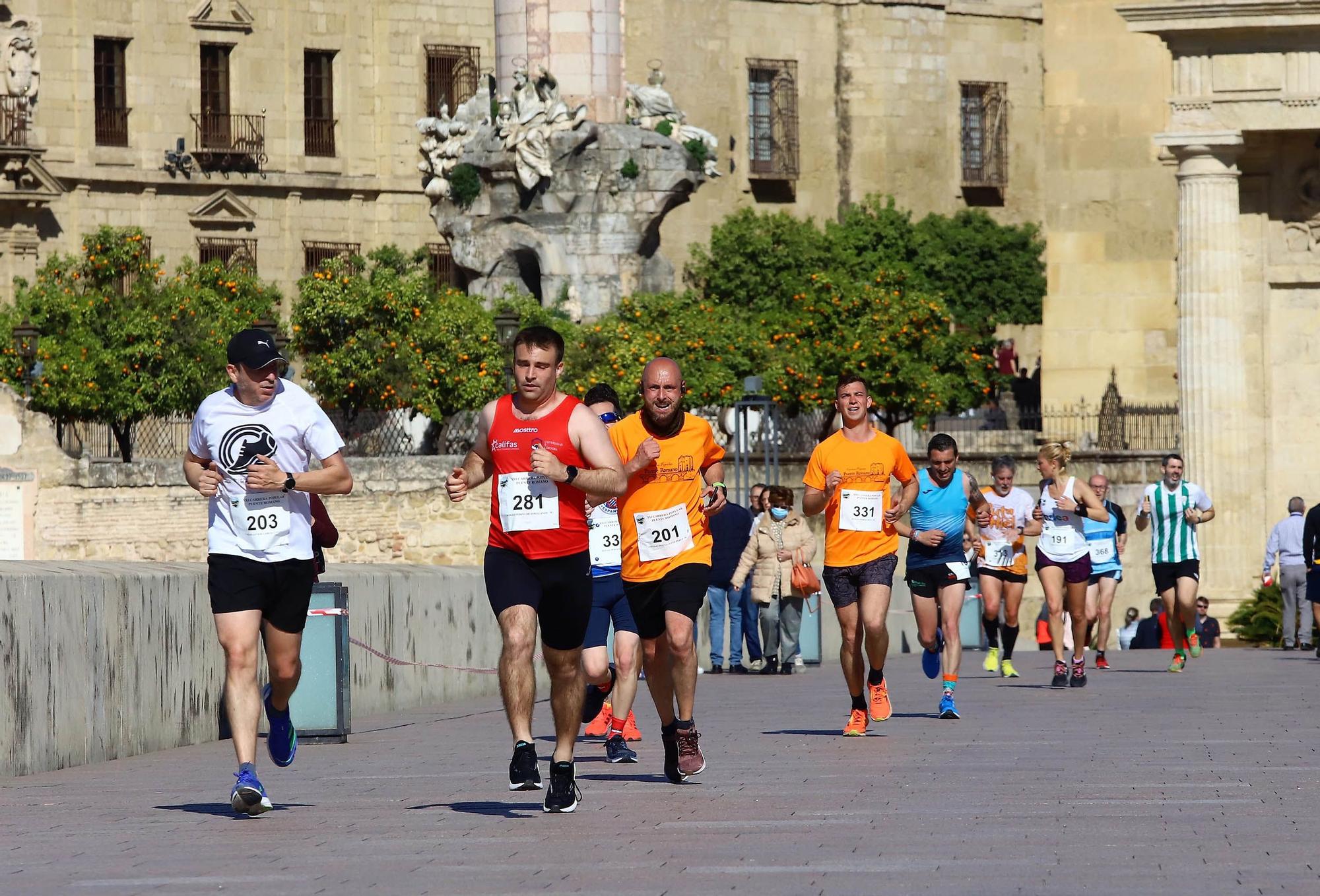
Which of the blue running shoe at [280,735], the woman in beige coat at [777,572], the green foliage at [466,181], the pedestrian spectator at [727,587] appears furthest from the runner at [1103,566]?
the green foliage at [466,181]

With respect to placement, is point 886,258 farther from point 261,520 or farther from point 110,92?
point 261,520

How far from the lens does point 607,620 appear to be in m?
16.1

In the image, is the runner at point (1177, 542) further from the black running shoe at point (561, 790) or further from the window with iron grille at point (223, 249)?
the window with iron grille at point (223, 249)

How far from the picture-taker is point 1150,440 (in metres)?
45.6

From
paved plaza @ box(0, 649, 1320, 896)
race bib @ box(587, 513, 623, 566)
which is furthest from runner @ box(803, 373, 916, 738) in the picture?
race bib @ box(587, 513, 623, 566)

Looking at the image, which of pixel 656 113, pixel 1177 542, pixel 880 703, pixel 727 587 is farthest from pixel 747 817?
pixel 656 113

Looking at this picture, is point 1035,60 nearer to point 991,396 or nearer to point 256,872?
point 991,396

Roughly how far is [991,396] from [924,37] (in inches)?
482

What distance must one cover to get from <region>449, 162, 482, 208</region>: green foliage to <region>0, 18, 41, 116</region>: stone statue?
53.2ft

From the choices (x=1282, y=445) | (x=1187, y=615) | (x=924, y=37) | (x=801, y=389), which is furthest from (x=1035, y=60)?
(x=1187, y=615)

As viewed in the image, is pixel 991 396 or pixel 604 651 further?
pixel 991 396

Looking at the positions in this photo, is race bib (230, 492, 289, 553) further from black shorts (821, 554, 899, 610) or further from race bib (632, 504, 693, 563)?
black shorts (821, 554, 899, 610)

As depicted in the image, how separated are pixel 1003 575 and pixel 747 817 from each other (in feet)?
37.8

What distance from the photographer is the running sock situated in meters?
23.8
